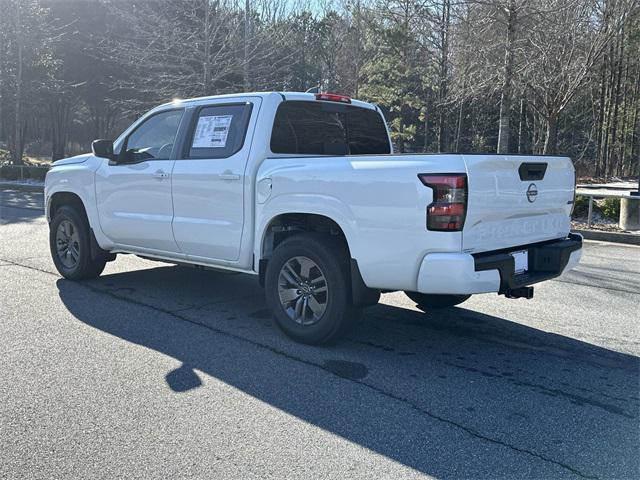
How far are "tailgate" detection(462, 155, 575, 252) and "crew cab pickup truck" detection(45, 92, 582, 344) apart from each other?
0.04ft

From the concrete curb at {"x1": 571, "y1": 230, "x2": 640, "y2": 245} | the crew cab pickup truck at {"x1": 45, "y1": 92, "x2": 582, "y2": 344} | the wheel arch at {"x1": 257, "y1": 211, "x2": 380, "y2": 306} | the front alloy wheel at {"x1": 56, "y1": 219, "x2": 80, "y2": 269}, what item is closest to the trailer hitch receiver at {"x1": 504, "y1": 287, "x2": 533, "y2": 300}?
the crew cab pickup truck at {"x1": 45, "y1": 92, "x2": 582, "y2": 344}

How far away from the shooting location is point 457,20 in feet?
52.4

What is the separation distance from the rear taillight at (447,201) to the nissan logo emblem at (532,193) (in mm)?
803

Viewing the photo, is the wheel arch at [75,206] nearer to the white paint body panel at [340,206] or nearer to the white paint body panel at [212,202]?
the white paint body panel at [340,206]

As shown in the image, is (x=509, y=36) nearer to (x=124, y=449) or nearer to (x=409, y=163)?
(x=409, y=163)

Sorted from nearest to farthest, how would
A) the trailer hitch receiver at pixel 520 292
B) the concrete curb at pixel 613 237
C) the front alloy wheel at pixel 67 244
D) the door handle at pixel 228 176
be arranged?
the trailer hitch receiver at pixel 520 292
the door handle at pixel 228 176
the front alloy wheel at pixel 67 244
the concrete curb at pixel 613 237

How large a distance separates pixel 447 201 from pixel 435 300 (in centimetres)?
217

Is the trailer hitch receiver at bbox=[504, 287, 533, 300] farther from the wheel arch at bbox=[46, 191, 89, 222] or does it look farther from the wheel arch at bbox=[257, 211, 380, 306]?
the wheel arch at bbox=[46, 191, 89, 222]

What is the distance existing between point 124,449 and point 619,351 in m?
3.85

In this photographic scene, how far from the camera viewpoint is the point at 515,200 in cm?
444

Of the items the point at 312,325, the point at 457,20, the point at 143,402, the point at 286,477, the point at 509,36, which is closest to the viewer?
the point at 286,477

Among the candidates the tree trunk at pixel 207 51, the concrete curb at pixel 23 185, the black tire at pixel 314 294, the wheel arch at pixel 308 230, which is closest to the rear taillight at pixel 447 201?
the wheel arch at pixel 308 230

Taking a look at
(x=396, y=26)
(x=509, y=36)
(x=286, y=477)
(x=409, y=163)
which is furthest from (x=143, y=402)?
(x=396, y=26)

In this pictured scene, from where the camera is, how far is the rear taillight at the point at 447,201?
3998 mm
